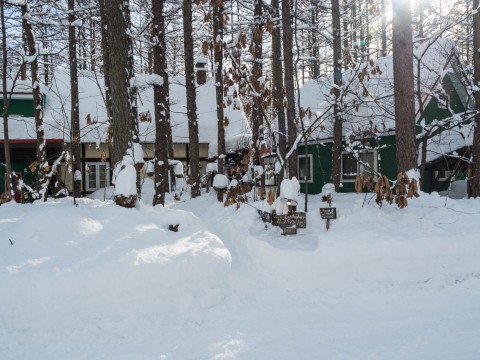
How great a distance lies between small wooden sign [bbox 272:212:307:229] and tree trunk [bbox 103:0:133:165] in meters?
3.10

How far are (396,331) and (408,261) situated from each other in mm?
2235

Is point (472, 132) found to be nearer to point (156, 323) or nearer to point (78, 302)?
point (156, 323)

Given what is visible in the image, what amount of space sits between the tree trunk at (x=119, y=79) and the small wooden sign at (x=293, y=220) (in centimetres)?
310

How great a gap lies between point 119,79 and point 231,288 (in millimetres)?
3890

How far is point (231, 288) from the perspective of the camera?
5543 mm

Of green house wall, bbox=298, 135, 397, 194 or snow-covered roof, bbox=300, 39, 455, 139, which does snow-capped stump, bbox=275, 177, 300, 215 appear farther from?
green house wall, bbox=298, 135, 397, 194

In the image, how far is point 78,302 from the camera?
4.19 metres

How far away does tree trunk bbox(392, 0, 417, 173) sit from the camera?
26.9 feet

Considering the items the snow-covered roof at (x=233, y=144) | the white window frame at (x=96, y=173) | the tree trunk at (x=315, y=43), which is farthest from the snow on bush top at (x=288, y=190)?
the white window frame at (x=96, y=173)

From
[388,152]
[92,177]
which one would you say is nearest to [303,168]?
[388,152]

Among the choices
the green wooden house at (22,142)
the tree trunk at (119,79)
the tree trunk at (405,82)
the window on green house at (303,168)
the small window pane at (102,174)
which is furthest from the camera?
the small window pane at (102,174)

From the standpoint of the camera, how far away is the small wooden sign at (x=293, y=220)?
7.55 meters

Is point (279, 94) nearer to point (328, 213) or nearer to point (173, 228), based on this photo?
point (328, 213)

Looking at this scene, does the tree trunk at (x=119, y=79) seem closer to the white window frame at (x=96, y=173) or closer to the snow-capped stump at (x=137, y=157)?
the snow-capped stump at (x=137, y=157)
